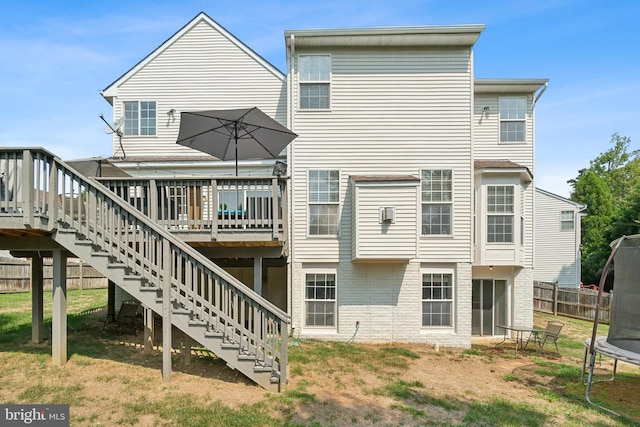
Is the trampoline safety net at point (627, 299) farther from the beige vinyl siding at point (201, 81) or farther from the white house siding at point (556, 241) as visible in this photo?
the white house siding at point (556, 241)

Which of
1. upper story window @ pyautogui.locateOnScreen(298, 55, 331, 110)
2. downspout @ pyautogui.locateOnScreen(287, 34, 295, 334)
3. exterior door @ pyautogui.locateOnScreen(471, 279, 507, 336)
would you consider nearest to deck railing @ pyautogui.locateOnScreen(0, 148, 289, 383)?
downspout @ pyautogui.locateOnScreen(287, 34, 295, 334)

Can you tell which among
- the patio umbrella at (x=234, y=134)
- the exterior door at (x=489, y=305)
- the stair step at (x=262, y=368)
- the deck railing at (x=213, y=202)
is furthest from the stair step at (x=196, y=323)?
the exterior door at (x=489, y=305)

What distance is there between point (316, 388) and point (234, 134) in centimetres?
550

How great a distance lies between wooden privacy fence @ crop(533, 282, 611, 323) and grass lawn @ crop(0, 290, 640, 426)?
25.9 feet

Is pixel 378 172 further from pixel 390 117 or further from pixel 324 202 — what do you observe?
pixel 324 202

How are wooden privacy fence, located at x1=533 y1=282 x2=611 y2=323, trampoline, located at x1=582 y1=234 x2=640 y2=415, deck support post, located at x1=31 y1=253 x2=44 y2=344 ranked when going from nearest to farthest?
trampoline, located at x1=582 y1=234 x2=640 y2=415 < deck support post, located at x1=31 y1=253 x2=44 y2=344 < wooden privacy fence, located at x1=533 y1=282 x2=611 y2=323

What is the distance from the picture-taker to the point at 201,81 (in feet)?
36.4

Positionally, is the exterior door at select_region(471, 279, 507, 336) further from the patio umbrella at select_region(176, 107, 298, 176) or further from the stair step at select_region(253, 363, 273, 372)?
the stair step at select_region(253, 363, 273, 372)

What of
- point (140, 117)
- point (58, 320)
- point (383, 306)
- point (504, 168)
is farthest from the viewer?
point (140, 117)

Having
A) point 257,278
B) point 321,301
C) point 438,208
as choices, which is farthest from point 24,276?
point 438,208

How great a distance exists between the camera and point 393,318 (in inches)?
383

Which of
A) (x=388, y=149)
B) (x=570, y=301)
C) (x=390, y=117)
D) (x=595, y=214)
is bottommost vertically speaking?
(x=570, y=301)

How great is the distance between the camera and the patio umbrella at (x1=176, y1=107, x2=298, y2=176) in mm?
7605

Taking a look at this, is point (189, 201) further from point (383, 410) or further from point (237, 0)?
point (237, 0)
